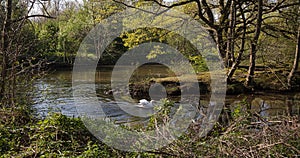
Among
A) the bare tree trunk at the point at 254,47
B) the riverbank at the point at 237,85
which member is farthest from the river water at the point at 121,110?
the bare tree trunk at the point at 254,47

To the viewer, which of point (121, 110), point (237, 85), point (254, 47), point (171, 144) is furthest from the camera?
point (237, 85)

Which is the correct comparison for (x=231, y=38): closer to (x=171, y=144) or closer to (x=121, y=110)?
(x=121, y=110)

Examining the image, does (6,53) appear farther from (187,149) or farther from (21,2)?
(187,149)

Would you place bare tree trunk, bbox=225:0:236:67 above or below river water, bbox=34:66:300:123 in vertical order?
above

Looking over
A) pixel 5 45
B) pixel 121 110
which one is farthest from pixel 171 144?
pixel 121 110

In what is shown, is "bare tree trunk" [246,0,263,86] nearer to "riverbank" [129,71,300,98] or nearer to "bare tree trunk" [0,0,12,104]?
"riverbank" [129,71,300,98]

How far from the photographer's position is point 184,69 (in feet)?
43.0

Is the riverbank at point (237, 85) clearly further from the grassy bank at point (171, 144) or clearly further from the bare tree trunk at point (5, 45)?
the grassy bank at point (171, 144)

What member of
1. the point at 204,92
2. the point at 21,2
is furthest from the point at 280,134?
the point at 204,92

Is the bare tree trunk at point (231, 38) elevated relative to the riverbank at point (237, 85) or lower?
elevated

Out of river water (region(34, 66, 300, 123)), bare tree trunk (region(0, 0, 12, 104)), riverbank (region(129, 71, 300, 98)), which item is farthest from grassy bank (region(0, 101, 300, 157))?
riverbank (region(129, 71, 300, 98))

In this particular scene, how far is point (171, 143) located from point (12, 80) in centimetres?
298

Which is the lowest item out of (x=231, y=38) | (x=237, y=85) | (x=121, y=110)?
(x=121, y=110)

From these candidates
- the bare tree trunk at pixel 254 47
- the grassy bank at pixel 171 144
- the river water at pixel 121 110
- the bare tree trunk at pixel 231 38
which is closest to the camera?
the grassy bank at pixel 171 144
